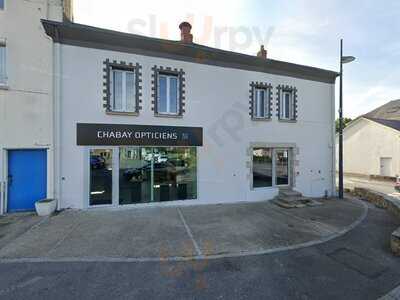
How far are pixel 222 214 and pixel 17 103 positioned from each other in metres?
7.66

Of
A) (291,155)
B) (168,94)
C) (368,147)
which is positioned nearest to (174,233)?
(168,94)

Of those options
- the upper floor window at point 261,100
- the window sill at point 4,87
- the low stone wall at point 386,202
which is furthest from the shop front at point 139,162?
the low stone wall at point 386,202

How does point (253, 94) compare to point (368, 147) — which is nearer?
point (253, 94)

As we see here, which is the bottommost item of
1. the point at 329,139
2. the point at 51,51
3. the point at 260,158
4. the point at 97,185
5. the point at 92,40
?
the point at 97,185

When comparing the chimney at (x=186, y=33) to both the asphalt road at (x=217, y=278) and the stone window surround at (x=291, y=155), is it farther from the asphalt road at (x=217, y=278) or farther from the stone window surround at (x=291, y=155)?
the asphalt road at (x=217, y=278)

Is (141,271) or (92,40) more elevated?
(92,40)

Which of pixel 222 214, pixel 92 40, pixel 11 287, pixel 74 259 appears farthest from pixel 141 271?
pixel 92 40

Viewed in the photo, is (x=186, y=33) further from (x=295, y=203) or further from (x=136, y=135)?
(x=295, y=203)

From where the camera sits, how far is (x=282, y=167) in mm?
10633

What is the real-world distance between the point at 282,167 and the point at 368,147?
1558 centimetres

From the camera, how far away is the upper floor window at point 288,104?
10.6 m

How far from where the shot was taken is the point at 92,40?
7559 mm

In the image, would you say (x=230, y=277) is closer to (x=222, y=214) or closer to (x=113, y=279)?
(x=113, y=279)

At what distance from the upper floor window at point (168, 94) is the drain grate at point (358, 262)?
6750 mm
